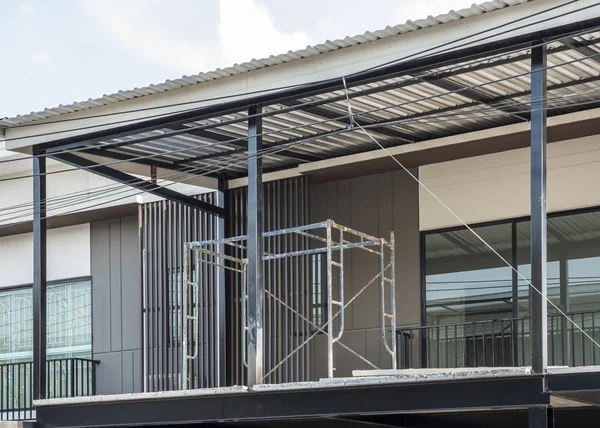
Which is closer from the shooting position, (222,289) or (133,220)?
(222,289)

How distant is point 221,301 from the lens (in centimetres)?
1638

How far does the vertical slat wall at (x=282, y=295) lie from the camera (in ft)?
50.9

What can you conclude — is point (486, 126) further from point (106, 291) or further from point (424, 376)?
point (106, 291)

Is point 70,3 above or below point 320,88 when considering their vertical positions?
above

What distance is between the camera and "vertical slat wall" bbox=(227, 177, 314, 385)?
15.5 meters

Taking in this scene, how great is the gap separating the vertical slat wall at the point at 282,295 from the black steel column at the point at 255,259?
3.46 metres

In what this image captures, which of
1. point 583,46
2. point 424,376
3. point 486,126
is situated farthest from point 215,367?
point 583,46

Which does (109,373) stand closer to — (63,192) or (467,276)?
(63,192)

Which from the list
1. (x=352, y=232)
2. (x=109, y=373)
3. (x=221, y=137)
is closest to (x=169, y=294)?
(x=109, y=373)

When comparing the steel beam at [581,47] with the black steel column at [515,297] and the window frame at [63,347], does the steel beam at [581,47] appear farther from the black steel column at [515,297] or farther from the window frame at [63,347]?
the window frame at [63,347]

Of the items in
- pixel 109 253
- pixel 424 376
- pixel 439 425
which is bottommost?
pixel 439 425

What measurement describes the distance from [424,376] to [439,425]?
3.06 m

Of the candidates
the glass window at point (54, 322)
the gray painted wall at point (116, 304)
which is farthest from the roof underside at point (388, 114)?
the glass window at point (54, 322)

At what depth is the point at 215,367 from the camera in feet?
53.9
